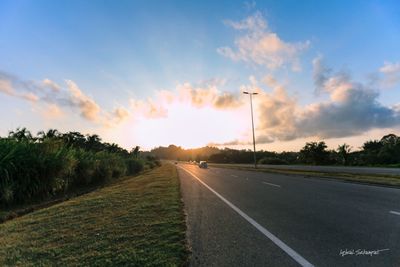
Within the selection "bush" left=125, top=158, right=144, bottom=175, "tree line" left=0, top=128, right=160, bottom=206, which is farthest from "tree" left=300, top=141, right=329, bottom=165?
"tree line" left=0, top=128, right=160, bottom=206

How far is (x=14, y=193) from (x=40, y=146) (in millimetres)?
3238

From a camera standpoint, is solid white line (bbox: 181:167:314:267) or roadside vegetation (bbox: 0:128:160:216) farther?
roadside vegetation (bbox: 0:128:160:216)

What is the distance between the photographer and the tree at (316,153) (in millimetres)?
61691

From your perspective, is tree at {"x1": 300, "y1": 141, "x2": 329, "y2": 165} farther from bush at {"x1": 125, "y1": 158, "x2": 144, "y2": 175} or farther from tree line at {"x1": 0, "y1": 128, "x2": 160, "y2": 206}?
tree line at {"x1": 0, "y1": 128, "x2": 160, "y2": 206}

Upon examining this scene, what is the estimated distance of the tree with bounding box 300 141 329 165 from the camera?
6169 centimetres

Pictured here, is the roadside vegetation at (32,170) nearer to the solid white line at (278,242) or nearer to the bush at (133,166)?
the solid white line at (278,242)

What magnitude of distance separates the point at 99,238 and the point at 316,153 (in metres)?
62.2

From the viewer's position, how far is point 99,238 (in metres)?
6.32

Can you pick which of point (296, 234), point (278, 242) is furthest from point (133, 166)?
point (278, 242)

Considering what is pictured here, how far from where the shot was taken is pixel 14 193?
42.7 ft

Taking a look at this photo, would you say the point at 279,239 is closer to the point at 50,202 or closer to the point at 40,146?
the point at 50,202

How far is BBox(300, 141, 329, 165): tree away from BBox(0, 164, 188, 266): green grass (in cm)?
5796

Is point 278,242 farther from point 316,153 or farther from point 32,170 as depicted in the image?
point 316,153

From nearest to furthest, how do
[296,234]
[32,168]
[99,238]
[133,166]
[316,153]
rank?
[99,238]
[296,234]
[32,168]
[133,166]
[316,153]
